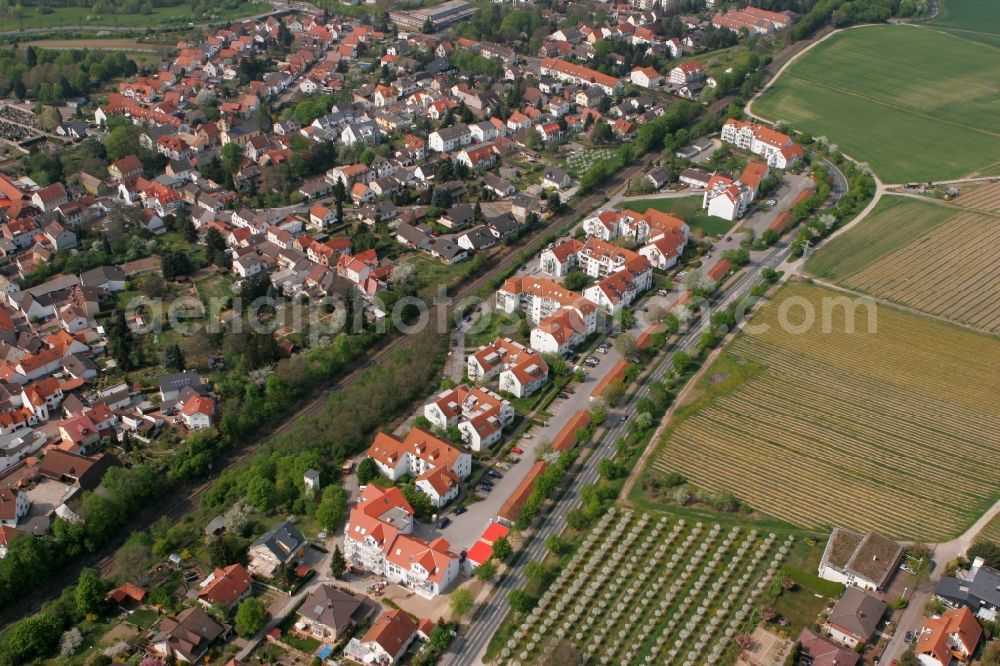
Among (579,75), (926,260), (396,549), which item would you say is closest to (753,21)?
(579,75)

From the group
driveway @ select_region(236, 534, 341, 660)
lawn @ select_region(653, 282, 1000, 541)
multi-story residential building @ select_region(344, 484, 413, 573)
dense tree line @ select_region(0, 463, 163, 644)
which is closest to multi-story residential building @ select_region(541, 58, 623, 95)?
lawn @ select_region(653, 282, 1000, 541)

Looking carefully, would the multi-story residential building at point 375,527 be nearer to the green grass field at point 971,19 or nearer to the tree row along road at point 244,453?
the tree row along road at point 244,453

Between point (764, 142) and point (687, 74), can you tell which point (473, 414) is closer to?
point (764, 142)

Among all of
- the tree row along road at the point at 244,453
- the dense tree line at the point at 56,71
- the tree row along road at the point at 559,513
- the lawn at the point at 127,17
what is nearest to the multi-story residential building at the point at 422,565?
the tree row along road at the point at 559,513

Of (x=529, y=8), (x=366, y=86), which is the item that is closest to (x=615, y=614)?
(x=366, y=86)

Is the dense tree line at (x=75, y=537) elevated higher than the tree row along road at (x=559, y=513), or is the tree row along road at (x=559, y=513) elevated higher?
the dense tree line at (x=75, y=537)
